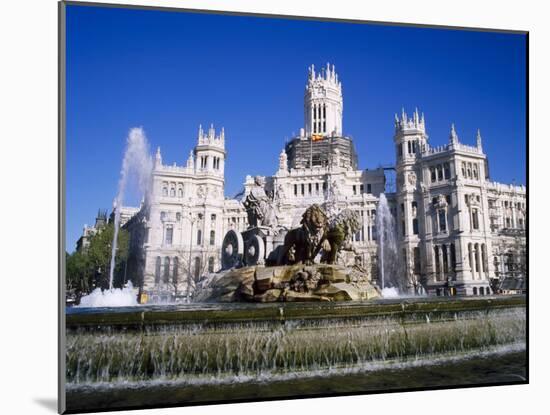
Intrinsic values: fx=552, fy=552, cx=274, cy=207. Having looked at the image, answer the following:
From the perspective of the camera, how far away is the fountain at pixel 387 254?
725 inches

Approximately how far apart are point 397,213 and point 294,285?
8.55 m

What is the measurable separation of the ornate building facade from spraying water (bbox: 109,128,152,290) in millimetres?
647

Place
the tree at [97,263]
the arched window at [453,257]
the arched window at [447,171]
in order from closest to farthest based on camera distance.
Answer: the tree at [97,263] → the arched window at [453,257] → the arched window at [447,171]

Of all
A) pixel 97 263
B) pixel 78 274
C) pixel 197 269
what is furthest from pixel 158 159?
pixel 78 274

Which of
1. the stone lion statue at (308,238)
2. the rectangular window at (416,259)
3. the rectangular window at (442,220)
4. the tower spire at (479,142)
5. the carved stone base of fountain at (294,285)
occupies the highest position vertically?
the tower spire at (479,142)

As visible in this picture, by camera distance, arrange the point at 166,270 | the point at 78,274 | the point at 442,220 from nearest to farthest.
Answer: the point at 78,274 → the point at 166,270 → the point at 442,220

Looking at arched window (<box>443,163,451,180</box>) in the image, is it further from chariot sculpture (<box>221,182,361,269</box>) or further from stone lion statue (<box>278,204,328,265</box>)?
stone lion statue (<box>278,204,328,265</box>)

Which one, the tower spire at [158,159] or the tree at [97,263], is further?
the tower spire at [158,159]

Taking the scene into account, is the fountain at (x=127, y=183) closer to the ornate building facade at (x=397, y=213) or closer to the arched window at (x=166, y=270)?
the ornate building facade at (x=397, y=213)

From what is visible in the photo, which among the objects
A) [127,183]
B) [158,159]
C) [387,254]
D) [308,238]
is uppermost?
[158,159]

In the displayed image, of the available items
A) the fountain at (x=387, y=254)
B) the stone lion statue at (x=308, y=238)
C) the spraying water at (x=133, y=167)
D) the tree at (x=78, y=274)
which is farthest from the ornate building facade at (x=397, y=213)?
the stone lion statue at (x=308, y=238)

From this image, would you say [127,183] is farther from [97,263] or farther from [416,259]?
[416,259]

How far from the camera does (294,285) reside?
14.7 meters

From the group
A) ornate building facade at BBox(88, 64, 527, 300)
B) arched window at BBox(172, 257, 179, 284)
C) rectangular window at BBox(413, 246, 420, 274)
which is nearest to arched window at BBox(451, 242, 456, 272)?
ornate building facade at BBox(88, 64, 527, 300)
